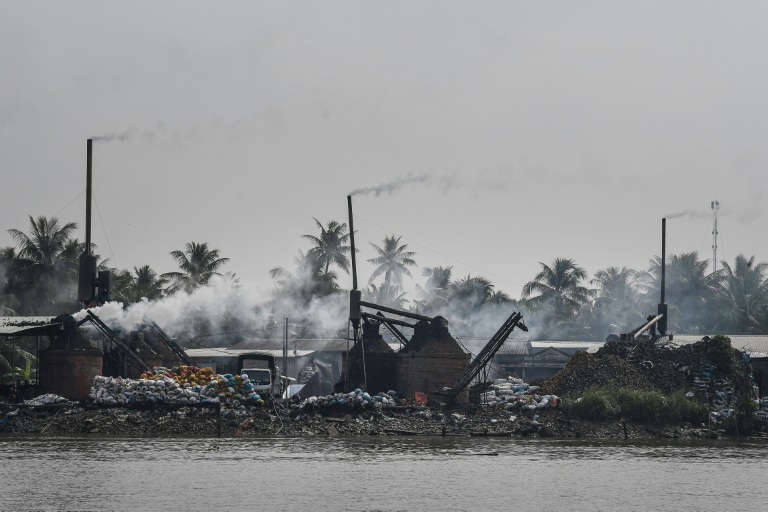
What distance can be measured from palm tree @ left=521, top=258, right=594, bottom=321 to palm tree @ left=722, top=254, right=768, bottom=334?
41.2 feet

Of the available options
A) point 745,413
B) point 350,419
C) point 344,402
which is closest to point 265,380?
point 344,402

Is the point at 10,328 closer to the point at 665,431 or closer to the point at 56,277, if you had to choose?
the point at 56,277

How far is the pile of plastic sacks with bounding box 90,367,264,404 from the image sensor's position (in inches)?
1917

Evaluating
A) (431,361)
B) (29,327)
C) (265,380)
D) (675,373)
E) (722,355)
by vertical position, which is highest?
(29,327)

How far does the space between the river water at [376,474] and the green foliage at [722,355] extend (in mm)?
6835

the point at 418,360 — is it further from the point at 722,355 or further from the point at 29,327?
the point at 29,327

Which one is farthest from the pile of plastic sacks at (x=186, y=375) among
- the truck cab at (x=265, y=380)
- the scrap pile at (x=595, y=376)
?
the scrap pile at (x=595, y=376)

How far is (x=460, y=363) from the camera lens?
5384 centimetres

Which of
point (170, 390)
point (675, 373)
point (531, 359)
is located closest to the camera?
point (170, 390)

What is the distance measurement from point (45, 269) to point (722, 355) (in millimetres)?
46795

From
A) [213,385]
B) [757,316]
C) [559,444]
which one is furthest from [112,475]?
[757,316]

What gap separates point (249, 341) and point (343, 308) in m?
7.33

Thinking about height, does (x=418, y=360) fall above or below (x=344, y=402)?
above

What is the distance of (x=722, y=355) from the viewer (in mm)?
52375
